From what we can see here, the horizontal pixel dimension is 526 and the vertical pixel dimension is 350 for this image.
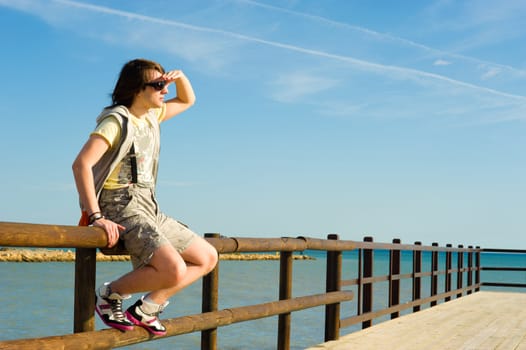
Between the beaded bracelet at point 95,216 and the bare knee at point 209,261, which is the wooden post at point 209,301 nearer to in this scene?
the bare knee at point 209,261

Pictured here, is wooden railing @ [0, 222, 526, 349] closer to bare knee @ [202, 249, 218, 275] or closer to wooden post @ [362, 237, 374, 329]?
wooden post @ [362, 237, 374, 329]

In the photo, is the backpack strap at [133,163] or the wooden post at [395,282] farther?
the wooden post at [395,282]

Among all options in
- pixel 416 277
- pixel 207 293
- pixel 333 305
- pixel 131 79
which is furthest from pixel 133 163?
pixel 416 277

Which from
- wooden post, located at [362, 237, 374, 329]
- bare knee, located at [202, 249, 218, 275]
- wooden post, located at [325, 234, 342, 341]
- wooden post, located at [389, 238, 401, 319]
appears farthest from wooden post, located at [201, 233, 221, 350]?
wooden post, located at [389, 238, 401, 319]

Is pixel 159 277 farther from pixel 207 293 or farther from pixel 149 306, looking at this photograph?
pixel 207 293

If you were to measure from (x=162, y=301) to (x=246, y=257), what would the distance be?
227ft

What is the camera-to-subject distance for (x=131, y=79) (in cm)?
387

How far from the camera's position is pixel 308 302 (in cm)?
636

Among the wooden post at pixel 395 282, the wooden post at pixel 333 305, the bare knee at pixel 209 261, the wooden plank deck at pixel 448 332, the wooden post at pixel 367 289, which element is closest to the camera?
the bare knee at pixel 209 261

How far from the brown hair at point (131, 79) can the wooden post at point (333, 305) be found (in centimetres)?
381

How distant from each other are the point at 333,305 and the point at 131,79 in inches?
157

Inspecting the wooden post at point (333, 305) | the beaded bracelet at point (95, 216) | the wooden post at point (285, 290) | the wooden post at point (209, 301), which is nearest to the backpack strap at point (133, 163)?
the beaded bracelet at point (95, 216)

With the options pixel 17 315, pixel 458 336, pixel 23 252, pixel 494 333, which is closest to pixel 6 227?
pixel 458 336

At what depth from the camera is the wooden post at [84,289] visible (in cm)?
379
